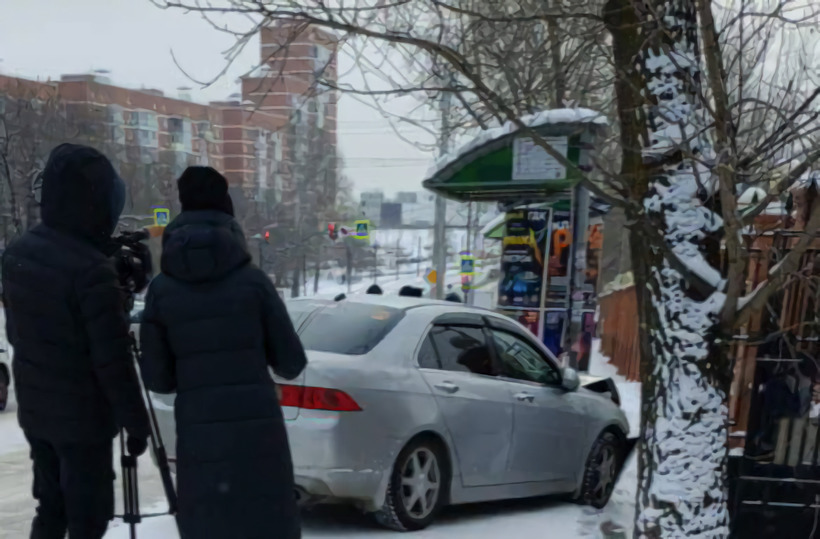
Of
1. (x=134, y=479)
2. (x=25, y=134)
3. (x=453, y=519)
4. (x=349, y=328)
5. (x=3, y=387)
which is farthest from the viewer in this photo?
(x=25, y=134)

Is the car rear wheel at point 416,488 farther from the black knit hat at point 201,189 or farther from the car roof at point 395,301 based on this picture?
the black knit hat at point 201,189

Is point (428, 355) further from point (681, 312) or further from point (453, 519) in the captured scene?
point (681, 312)

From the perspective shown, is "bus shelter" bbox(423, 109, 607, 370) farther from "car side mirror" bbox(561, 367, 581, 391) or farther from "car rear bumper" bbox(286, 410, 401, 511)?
"car rear bumper" bbox(286, 410, 401, 511)

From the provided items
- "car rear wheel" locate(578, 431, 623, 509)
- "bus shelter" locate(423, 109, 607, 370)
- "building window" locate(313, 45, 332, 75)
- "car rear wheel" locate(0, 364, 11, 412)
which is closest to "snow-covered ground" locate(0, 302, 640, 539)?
"car rear wheel" locate(578, 431, 623, 509)

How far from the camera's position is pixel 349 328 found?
539 centimetres

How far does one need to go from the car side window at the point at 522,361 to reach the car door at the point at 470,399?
17 cm

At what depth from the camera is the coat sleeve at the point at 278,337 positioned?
311 cm

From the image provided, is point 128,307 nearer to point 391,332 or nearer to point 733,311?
point 391,332

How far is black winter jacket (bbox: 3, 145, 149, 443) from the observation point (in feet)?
10.5

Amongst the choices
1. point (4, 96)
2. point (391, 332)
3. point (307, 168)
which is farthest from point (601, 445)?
point (307, 168)

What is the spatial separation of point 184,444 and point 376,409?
6.52ft

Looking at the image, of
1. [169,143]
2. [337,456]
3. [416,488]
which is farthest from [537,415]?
[169,143]

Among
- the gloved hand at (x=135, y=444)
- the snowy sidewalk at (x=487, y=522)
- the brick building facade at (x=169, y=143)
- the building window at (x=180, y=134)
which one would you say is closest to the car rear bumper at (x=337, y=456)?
the snowy sidewalk at (x=487, y=522)

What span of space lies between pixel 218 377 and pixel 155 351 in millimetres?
267
